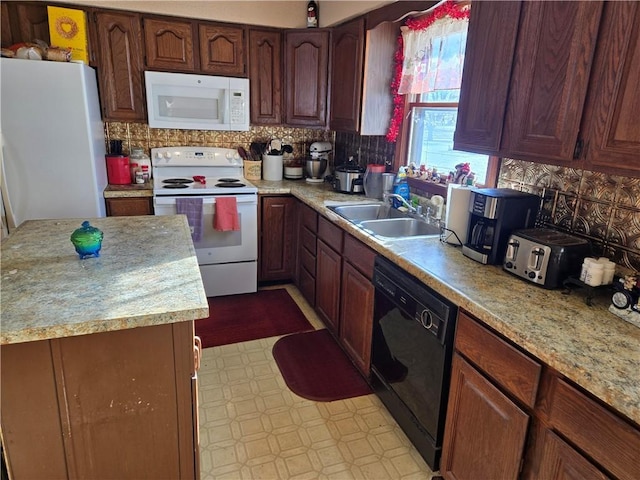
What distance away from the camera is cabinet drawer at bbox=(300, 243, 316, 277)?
3.18 meters

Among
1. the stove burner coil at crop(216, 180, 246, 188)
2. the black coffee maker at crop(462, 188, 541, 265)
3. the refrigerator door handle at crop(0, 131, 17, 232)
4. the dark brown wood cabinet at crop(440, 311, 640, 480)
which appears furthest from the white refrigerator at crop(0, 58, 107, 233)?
the dark brown wood cabinet at crop(440, 311, 640, 480)

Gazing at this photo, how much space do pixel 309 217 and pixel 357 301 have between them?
3.23 ft

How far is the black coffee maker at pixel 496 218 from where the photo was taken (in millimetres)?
1711

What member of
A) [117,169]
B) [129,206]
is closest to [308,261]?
[129,206]

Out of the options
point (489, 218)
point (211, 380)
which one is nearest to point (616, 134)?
point (489, 218)

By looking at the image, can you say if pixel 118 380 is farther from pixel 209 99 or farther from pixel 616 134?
pixel 209 99

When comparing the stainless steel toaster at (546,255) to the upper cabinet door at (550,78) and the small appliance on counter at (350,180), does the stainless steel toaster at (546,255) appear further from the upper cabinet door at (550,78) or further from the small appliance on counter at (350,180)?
the small appliance on counter at (350,180)

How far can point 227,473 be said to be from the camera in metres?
1.82

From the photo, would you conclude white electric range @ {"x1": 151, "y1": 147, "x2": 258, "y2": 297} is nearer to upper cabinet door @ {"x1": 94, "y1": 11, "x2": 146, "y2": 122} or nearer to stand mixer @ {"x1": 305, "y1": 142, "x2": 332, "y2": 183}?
upper cabinet door @ {"x1": 94, "y1": 11, "x2": 146, "y2": 122}

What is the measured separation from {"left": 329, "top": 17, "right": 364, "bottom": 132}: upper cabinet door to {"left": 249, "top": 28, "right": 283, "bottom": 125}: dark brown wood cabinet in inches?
19.7

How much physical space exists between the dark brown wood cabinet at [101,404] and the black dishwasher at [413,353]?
2.99 ft

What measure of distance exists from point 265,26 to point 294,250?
1852 millimetres

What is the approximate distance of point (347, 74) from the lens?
3.17 meters

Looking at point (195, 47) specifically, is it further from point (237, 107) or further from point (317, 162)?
point (317, 162)
